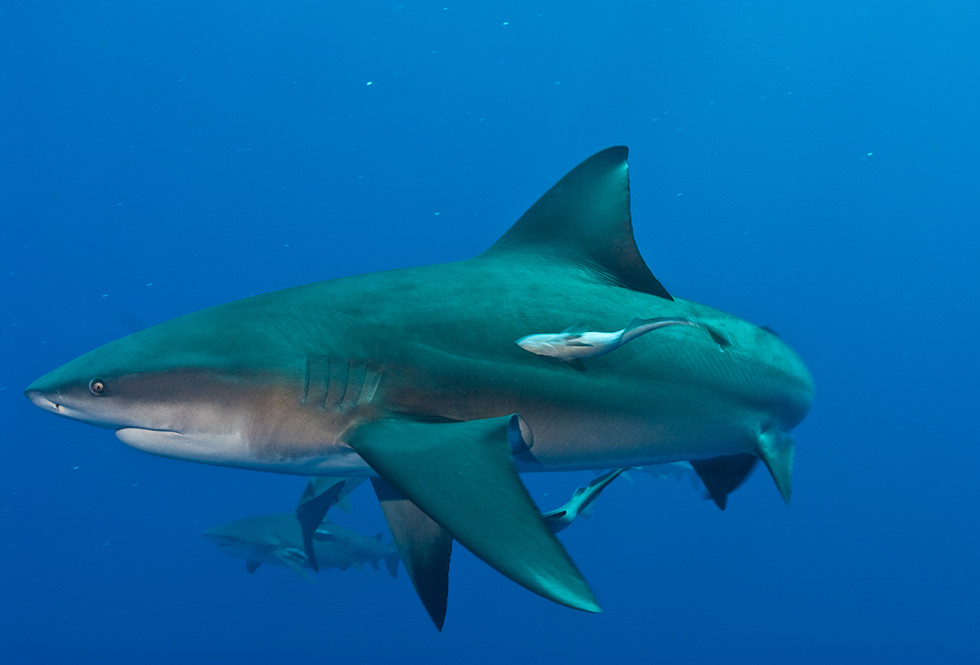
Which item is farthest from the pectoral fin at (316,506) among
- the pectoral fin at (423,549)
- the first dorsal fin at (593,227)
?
the first dorsal fin at (593,227)

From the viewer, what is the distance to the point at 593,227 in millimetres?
2938

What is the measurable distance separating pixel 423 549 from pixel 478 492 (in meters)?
0.85

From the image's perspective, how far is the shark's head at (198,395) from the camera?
72.1 inches

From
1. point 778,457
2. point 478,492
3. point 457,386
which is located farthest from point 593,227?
point 478,492

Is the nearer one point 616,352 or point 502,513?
point 502,513

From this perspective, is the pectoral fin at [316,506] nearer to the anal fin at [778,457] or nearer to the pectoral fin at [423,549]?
the pectoral fin at [423,549]

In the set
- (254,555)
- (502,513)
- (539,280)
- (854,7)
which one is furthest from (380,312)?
(854,7)

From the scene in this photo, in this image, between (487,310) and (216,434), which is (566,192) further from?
(216,434)

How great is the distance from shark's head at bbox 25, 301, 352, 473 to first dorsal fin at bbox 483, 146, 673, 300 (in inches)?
51.0

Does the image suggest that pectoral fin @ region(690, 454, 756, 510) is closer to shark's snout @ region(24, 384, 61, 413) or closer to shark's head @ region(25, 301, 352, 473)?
shark's head @ region(25, 301, 352, 473)

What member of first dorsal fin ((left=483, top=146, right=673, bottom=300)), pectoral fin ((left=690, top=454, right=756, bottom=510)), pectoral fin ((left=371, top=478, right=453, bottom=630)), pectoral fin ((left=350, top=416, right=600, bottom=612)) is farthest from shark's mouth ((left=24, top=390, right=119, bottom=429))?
pectoral fin ((left=690, top=454, right=756, bottom=510))

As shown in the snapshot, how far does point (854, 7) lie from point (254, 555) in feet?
163

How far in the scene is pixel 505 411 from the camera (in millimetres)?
2139

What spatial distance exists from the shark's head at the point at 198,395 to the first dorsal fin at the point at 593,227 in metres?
1.30
